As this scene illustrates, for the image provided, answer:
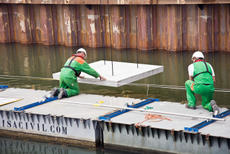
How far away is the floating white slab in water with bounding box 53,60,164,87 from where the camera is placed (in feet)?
46.7

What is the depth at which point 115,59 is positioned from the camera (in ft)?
83.9

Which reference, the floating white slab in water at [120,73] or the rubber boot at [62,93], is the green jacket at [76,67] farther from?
the rubber boot at [62,93]

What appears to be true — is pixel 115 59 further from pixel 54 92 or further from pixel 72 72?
pixel 72 72

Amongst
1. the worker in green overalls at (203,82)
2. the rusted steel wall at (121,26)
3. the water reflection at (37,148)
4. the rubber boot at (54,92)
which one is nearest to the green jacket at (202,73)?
the worker in green overalls at (203,82)

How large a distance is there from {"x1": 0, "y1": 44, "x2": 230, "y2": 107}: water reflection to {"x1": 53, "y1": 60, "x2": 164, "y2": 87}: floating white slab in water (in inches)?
77.4

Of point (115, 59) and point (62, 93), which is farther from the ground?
point (115, 59)

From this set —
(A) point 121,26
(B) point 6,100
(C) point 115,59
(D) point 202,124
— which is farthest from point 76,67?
(A) point 121,26

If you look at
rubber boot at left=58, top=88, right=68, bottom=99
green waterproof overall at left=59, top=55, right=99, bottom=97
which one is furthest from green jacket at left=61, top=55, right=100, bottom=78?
rubber boot at left=58, top=88, right=68, bottom=99

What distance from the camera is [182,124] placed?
1305cm

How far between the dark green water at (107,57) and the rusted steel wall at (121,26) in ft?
1.77

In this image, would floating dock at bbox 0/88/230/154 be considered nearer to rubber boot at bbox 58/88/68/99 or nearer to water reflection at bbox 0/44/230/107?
rubber boot at bbox 58/88/68/99

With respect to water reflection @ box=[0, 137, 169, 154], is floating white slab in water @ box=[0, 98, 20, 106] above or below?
above

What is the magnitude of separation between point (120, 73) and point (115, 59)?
1073cm

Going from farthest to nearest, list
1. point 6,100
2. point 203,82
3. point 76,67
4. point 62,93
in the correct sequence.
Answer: point 6,100 < point 62,93 < point 76,67 < point 203,82
